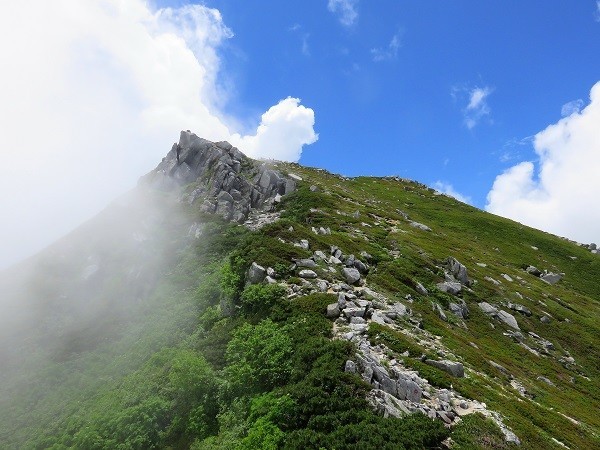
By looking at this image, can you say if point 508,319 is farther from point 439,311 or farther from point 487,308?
point 439,311

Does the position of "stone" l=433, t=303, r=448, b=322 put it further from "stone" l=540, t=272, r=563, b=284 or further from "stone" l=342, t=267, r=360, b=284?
"stone" l=540, t=272, r=563, b=284

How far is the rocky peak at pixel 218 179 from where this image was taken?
67.9 metres

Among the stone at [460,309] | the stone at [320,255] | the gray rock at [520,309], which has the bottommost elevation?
the stone at [320,255]

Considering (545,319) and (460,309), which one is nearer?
(460,309)

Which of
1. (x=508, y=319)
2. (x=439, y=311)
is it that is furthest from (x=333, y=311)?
(x=508, y=319)

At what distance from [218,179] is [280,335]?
53.3m

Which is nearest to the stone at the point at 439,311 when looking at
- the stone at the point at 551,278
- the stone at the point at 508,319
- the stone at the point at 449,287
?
the stone at the point at 449,287

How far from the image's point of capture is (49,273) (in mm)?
62312

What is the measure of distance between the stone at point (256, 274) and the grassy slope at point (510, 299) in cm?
1237

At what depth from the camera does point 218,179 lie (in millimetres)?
73000

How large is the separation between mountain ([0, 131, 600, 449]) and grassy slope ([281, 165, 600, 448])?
12.5 inches

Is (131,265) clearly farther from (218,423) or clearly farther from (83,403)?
(218,423)

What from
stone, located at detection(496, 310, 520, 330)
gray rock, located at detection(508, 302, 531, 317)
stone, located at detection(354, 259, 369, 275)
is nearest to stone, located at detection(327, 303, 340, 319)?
stone, located at detection(354, 259, 369, 275)

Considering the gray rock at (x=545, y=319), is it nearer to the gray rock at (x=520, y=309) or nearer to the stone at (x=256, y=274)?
the gray rock at (x=520, y=309)
